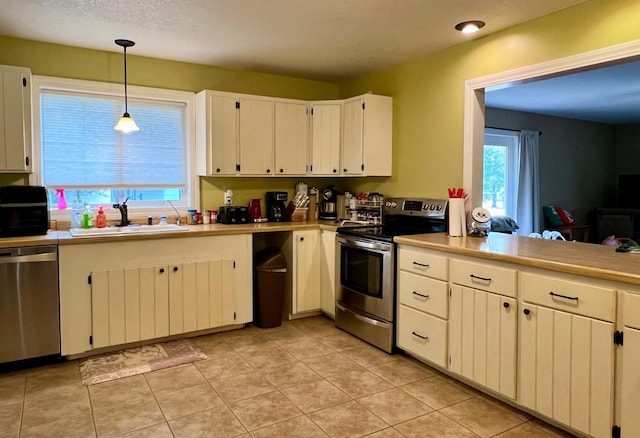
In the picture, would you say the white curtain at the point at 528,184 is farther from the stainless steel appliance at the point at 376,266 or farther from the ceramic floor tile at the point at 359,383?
the ceramic floor tile at the point at 359,383

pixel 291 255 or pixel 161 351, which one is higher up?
pixel 291 255

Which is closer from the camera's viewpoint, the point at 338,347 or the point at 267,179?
the point at 338,347

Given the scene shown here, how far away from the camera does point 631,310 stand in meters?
1.96

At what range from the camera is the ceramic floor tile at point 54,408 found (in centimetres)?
245

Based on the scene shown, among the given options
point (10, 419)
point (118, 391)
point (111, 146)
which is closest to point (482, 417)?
point (118, 391)

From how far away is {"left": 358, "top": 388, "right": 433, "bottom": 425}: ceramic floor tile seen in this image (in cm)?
250

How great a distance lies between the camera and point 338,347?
11.6 feet

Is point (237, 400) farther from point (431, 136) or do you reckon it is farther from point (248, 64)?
point (248, 64)

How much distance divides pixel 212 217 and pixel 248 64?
4.80 feet

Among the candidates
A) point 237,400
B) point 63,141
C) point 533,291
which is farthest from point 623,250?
point 63,141

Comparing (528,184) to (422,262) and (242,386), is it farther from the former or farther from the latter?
(242,386)

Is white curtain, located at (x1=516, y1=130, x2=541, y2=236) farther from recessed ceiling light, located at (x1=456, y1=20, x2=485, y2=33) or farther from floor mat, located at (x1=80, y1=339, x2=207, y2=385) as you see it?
floor mat, located at (x1=80, y1=339, x2=207, y2=385)

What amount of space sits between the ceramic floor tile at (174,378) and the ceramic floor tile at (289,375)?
433 mm

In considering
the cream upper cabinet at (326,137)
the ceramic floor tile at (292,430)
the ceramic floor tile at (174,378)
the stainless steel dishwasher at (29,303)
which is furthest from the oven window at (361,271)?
the stainless steel dishwasher at (29,303)
